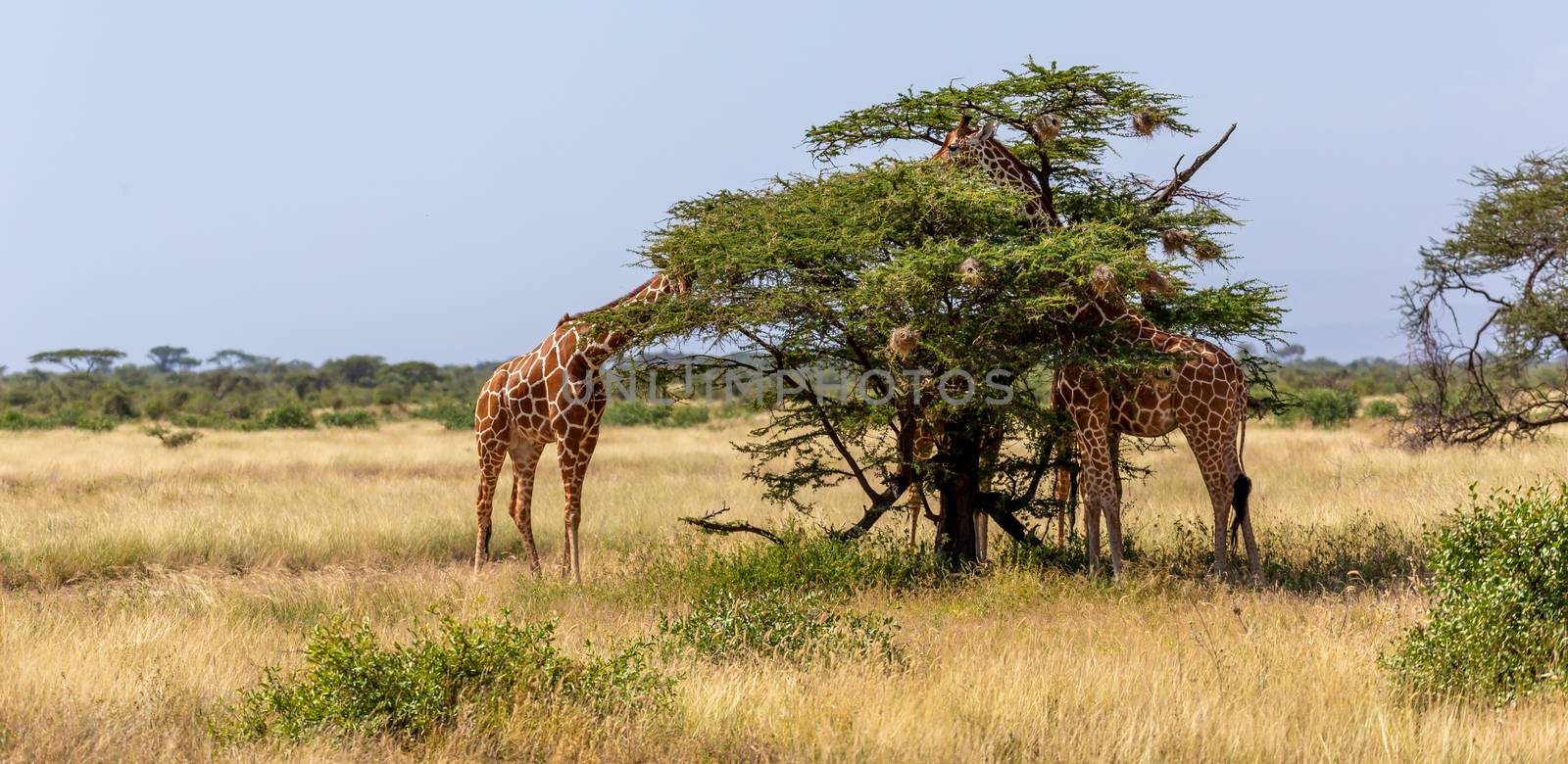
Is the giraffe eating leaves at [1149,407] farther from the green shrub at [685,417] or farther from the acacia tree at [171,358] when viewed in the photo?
the acacia tree at [171,358]

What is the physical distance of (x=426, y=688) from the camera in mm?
6000

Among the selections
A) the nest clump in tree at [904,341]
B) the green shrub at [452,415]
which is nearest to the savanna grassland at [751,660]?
the nest clump in tree at [904,341]

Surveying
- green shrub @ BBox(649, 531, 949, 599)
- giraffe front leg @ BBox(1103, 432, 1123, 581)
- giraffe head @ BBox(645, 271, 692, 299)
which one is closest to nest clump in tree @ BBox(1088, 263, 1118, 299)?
giraffe front leg @ BBox(1103, 432, 1123, 581)

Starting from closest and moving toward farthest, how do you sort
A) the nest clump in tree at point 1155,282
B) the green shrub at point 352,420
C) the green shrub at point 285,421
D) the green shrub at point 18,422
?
the nest clump in tree at point 1155,282
the green shrub at point 18,422
the green shrub at point 285,421
the green shrub at point 352,420

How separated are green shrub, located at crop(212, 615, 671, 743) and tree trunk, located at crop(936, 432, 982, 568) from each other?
14.6ft

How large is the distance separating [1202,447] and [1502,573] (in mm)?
3016

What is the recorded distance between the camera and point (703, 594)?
9.31 metres

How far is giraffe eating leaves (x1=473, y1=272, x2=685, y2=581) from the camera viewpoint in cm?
1035

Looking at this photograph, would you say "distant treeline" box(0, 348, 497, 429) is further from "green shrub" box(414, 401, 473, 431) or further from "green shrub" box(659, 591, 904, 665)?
"green shrub" box(659, 591, 904, 665)

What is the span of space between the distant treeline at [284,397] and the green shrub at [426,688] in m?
6.27

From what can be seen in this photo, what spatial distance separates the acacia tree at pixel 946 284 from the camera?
885cm

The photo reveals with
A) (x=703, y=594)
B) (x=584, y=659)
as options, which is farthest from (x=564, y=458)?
(x=584, y=659)

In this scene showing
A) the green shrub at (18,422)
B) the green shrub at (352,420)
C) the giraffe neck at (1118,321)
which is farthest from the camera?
the green shrub at (352,420)

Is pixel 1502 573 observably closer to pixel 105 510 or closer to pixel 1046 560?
pixel 1046 560
